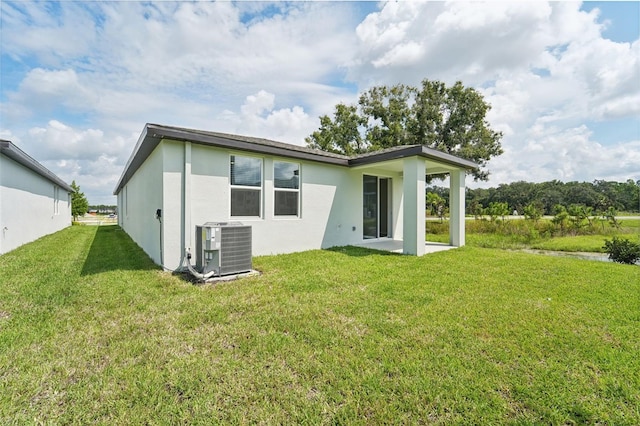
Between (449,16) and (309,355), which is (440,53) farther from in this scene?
(309,355)

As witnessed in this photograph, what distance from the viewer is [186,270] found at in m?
5.84

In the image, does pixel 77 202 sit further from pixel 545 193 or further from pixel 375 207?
pixel 545 193

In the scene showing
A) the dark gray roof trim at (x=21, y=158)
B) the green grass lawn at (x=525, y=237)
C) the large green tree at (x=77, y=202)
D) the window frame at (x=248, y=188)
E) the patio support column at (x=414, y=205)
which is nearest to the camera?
the window frame at (x=248, y=188)

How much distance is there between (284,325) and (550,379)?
7.96 feet

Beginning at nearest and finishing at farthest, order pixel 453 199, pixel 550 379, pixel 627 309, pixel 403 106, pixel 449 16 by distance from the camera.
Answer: pixel 550 379 < pixel 627 309 < pixel 449 16 < pixel 453 199 < pixel 403 106

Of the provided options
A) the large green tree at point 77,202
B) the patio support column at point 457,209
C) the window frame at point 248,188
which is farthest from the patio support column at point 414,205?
the large green tree at point 77,202

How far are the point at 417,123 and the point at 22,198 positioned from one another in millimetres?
21920

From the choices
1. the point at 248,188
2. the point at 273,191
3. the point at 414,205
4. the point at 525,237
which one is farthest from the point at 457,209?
the point at 248,188

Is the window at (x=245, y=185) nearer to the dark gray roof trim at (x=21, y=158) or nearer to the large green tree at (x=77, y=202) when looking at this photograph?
the dark gray roof trim at (x=21, y=158)

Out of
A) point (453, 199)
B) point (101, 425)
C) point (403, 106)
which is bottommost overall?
point (101, 425)

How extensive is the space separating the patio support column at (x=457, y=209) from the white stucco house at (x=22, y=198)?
12900 millimetres

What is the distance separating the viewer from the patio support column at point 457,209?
9.42 meters

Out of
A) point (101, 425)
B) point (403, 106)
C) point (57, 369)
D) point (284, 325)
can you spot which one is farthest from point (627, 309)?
point (403, 106)

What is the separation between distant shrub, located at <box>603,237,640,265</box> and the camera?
23.8ft
